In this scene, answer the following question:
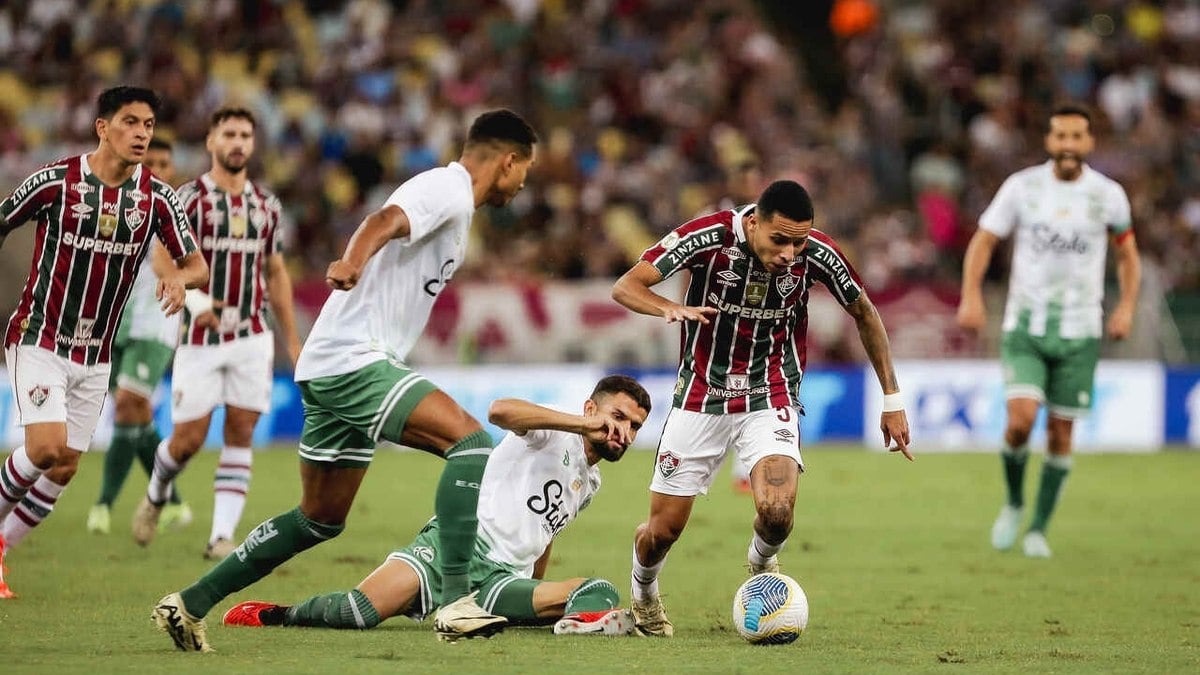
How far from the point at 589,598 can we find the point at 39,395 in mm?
2961

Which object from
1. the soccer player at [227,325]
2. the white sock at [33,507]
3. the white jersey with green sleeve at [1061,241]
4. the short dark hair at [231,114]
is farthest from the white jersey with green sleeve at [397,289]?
the white jersey with green sleeve at [1061,241]

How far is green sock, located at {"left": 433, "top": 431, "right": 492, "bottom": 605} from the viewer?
6754 millimetres

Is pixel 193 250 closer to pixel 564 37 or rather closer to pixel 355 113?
pixel 355 113

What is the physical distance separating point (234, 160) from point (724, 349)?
3.97 m

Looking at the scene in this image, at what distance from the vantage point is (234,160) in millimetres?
10766

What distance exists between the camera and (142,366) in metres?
11.7

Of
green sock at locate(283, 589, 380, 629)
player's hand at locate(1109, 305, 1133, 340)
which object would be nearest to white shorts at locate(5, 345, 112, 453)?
green sock at locate(283, 589, 380, 629)

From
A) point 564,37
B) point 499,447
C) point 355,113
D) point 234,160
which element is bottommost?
point 499,447

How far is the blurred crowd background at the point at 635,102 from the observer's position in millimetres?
22797

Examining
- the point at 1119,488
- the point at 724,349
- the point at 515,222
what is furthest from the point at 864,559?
the point at 515,222

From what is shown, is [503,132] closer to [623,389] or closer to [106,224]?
[623,389]

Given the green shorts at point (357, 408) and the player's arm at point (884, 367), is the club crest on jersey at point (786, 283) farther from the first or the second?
the green shorts at point (357, 408)

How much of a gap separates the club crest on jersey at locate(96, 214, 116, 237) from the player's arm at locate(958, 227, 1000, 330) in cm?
554

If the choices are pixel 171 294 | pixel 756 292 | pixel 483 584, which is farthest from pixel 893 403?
pixel 171 294
